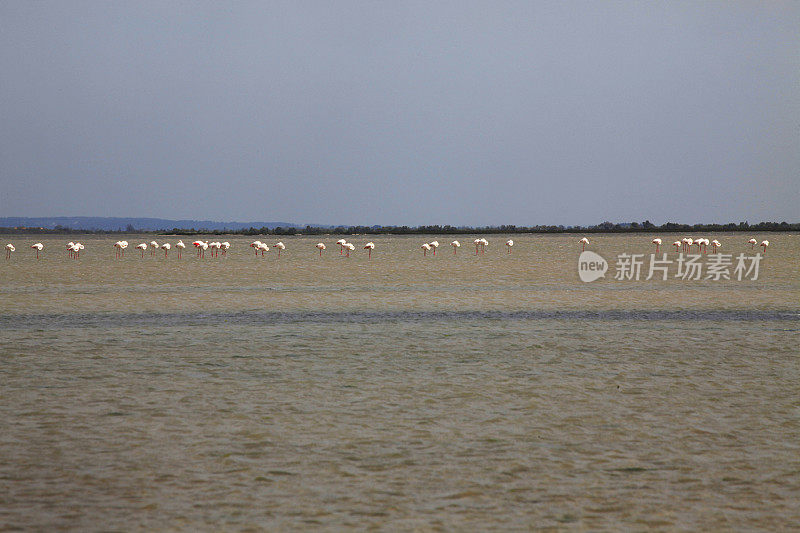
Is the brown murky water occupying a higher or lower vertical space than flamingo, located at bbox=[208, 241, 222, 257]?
lower

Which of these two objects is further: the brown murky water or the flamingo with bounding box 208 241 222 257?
the flamingo with bounding box 208 241 222 257

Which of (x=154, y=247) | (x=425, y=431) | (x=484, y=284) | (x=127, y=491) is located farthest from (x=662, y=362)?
(x=154, y=247)

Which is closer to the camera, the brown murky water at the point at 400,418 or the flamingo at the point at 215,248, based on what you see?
the brown murky water at the point at 400,418

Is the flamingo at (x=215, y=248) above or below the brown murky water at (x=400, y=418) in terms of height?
above

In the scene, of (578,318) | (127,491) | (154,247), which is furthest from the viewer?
(154,247)

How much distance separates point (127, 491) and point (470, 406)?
3.15 metres

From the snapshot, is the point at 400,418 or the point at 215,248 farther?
the point at 215,248

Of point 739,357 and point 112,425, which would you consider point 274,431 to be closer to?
point 112,425

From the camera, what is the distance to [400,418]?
6934mm

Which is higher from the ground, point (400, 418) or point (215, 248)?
point (215, 248)

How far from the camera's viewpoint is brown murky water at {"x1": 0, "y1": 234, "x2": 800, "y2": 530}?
Result: 15.6ft

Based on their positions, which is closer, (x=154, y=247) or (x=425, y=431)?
(x=425, y=431)

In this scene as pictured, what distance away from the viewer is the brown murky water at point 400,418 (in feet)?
15.6

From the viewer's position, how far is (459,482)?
5.19 metres
